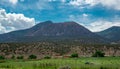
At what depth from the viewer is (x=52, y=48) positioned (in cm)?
14862

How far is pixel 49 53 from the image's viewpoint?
13875cm

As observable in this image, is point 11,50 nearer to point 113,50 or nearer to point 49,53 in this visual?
point 49,53

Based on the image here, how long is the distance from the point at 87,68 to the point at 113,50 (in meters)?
94.5

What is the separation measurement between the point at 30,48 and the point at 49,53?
1464cm

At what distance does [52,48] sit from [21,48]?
17.1 m

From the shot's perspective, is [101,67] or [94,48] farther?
[94,48]

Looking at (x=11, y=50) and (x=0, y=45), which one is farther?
(x=0, y=45)

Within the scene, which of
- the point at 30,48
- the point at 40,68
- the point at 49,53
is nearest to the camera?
the point at 40,68

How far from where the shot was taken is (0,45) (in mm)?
151375

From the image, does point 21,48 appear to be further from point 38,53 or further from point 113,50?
point 113,50

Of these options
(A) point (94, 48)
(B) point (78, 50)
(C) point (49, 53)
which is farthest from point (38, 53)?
(A) point (94, 48)

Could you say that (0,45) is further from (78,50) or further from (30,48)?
(78,50)

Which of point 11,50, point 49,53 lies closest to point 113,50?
point 49,53

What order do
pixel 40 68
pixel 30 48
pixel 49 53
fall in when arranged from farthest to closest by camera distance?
1. pixel 30 48
2. pixel 49 53
3. pixel 40 68
